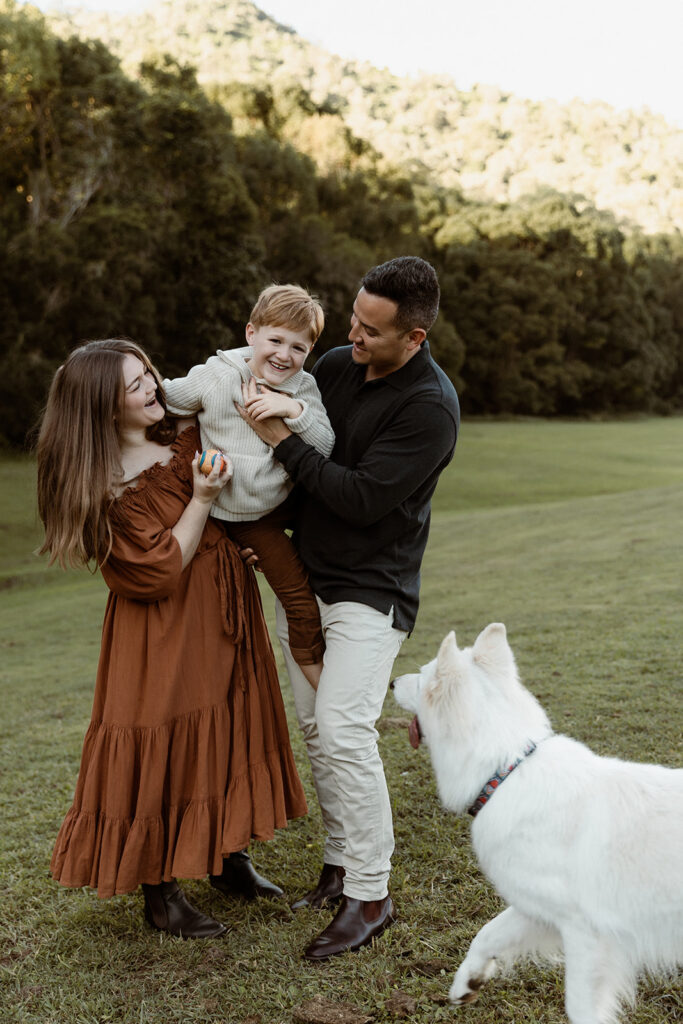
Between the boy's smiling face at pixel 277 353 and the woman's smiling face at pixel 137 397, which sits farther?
the boy's smiling face at pixel 277 353

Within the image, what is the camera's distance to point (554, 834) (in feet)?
9.65

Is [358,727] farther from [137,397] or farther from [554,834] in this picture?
[137,397]

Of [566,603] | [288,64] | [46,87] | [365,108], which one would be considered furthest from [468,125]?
[566,603]

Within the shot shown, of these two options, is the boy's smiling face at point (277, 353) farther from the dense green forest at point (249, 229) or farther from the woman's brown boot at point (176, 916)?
the dense green forest at point (249, 229)

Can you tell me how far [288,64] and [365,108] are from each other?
1595 cm

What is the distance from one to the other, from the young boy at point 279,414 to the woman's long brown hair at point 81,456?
31 centimetres

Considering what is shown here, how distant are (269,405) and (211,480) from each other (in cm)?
39

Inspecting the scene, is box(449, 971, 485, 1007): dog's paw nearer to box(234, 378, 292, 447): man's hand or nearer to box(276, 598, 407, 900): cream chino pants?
box(276, 598, 407, 900): cream chino pants

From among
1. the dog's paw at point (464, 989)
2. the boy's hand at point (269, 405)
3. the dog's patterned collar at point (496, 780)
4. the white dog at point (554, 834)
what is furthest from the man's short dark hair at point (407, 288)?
the dog's paw at point (464, 989)

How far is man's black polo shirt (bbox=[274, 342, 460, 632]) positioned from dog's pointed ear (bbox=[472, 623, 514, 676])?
58 cm

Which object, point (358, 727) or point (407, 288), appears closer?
point (407, 288)

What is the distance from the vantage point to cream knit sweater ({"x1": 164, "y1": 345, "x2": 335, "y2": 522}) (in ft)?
12.0

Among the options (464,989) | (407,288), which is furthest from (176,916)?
(407,288)

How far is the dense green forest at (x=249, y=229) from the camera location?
88.2 ft
